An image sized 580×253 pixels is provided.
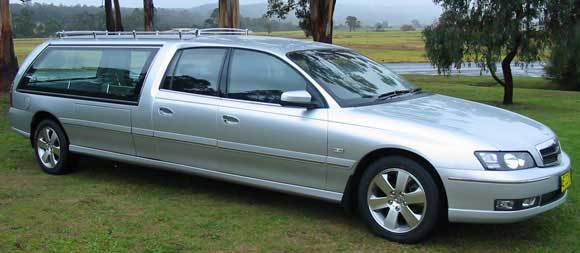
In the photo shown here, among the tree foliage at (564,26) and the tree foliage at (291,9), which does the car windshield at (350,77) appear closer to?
the tree foliage at (564,26)

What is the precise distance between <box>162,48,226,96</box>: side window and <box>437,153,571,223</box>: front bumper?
2.36 metres

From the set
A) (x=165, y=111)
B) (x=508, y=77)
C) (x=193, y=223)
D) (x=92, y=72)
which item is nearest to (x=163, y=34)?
(x=92, y=72)

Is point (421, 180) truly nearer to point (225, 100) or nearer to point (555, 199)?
point (555, 199)

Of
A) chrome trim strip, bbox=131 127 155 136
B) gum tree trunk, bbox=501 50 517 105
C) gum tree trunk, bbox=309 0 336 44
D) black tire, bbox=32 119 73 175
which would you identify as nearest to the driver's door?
chrome trim strip, bbox=131 127 155 136

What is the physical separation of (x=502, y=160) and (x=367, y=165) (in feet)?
3.36

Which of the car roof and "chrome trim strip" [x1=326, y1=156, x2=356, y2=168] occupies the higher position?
the car roof

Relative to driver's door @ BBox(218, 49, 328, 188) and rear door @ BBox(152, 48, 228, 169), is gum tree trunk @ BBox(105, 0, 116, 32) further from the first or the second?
driver's door @ BBox(218, 49, 328, 188)

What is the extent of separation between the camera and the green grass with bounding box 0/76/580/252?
4922mm

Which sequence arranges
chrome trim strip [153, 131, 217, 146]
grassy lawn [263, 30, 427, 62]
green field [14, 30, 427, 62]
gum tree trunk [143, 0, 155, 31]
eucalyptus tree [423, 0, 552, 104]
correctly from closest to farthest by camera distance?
1. chrome trim strip [153, 131, 217, 146]
2. eucalyptus tree [423, 0, 552, 104]
3. gum tree trunk [143, 0, 155, 31]
4. green field [14, 30, 427, 62]
5. grassy lawn [263, 30, 427, 62]

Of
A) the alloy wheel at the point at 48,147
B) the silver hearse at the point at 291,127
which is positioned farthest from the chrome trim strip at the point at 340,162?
the alloy wheel at the point at 48,147

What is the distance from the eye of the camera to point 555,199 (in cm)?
491

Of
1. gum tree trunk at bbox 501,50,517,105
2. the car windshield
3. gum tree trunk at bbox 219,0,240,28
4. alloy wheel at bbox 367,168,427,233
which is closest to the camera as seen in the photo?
alloy wheel at bbox 367,168,427,233

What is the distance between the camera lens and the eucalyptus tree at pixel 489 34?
18.3 metres

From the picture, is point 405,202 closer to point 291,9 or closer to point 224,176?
point 224,176
